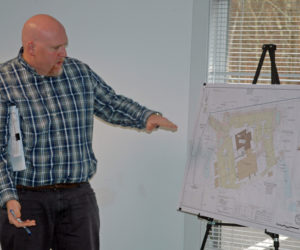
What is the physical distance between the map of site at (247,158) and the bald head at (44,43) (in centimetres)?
81

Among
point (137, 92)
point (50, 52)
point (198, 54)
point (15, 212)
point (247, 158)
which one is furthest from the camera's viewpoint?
point (137, 92)

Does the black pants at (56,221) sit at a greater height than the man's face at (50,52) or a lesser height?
lesser

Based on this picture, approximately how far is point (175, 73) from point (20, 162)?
1229mm

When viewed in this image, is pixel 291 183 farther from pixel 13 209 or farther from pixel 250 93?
pixel 13 209

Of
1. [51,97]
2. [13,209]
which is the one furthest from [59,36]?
[13,209]

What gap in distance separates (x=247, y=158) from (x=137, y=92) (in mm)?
963

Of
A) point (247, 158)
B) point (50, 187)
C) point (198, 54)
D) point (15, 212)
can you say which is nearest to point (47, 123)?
point (50, 187)

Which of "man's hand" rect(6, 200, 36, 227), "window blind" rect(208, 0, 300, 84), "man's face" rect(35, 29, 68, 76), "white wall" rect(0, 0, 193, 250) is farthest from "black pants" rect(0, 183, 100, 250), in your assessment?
"window blind" rect(208, 0, 300, 84)

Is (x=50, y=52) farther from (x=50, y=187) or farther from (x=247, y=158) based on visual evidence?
(x=247, y=158)

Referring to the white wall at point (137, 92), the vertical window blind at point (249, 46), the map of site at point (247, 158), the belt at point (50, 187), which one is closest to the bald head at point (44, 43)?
the belt at point (50, 187)

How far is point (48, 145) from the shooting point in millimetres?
1938

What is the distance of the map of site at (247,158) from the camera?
206cm

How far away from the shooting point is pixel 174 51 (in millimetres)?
2785

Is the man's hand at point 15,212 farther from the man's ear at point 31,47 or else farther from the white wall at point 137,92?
the white wall at point 137,92
